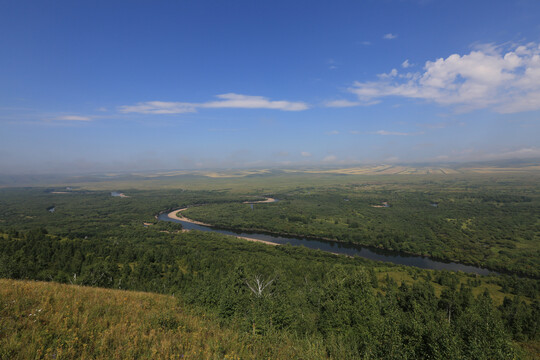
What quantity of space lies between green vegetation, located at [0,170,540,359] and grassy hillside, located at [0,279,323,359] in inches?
1.2

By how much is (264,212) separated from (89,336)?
84967 mm

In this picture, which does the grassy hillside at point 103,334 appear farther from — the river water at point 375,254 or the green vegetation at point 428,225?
the green vegetation at point 428,225

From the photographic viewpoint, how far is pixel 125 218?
81125 mm

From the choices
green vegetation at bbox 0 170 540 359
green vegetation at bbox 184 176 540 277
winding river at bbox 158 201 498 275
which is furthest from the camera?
green vegetation at bbox 184 176 540 277

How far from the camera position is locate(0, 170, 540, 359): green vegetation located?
453 centimetres

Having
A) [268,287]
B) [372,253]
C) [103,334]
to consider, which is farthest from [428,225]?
[103,334]

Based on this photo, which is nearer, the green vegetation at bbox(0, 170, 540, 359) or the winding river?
the green vegetation at bbox(0, 170, 540, 359)

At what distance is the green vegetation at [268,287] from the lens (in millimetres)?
4527

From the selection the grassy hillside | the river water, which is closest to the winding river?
the river water

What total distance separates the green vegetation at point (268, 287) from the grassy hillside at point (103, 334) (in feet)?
0.10

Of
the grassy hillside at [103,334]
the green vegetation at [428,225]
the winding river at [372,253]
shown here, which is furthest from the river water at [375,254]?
the grassy hillside at [103,334]

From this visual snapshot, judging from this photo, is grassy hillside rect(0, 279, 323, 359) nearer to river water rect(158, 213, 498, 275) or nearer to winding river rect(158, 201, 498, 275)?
winding river rect(158, 201, 498, 275)

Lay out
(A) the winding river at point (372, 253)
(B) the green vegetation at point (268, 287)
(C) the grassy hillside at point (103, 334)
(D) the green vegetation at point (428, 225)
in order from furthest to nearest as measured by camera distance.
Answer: (D) the green vegetation at point (428, 225), (A) the winding river at point (372, 253), (B) the green vegetation at point (268, 287), (C) the grassy hillside at point (103, 334)

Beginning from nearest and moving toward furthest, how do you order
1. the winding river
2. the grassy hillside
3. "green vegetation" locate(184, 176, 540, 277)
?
the grassy hillside
the winding river
"green vegetation" locate(184, 176, 540, 277)
